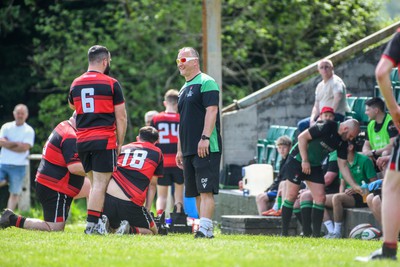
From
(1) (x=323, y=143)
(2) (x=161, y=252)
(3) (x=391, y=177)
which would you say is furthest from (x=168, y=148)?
(3) (x=391, y=177)

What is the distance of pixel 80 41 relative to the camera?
25328 mm

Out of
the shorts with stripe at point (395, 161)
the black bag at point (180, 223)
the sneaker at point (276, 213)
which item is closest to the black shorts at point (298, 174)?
the sneaker at point (276, 213)

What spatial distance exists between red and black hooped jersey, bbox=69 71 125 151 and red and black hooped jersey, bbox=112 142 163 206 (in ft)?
3.70

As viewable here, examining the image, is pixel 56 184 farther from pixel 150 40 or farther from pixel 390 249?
pixel 150 40

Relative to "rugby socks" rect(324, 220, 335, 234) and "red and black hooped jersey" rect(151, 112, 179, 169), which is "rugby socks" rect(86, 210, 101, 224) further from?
"red and black hooped jersey" rect(151, 112, 179, 169)

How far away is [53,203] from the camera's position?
13.0m

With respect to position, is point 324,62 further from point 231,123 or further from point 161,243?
point 161,243

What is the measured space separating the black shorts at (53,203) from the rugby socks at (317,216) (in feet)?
11.6

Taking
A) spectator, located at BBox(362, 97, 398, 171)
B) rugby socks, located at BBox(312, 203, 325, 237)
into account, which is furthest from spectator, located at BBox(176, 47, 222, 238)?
spectator, located at BBox(362, 97, 398, 171)

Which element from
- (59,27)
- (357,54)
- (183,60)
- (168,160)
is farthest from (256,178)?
(59,27)

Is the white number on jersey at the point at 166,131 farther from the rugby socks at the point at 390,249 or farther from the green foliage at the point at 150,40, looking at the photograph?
the rugby socks at the point at 390,249

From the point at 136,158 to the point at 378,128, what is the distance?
3.76 meters

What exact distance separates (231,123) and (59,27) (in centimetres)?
681

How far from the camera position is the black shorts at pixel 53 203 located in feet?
42.6
